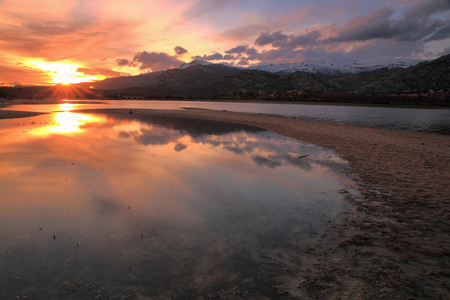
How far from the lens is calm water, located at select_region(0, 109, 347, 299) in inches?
215

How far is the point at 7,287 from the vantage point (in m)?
5.20

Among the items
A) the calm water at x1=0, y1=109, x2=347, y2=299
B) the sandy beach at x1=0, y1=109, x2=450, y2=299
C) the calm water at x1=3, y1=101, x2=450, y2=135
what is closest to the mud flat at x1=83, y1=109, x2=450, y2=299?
the sandy beach at x1=0, y1=109, x2=450, y2=299

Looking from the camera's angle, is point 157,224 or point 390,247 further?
point 157,224

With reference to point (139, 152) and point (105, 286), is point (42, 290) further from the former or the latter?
point (139, 152)

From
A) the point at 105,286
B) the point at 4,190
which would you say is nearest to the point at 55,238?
the point at 105,286

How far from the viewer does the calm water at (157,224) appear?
545 centimetres

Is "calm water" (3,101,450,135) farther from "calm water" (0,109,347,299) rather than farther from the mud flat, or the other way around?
"calm water" (0,109,347,299)

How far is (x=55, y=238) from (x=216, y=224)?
4.64 metres

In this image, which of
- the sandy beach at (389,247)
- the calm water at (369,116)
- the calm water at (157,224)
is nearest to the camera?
the sandy beach at (389,247)

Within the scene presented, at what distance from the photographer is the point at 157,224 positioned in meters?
8.06

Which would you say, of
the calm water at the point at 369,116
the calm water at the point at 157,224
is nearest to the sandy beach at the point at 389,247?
the calm water at the point at 157,224

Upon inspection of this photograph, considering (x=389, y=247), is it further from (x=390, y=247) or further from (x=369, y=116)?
(x=369, y=116)

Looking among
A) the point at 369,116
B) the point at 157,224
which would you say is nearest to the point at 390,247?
the point at 157,224

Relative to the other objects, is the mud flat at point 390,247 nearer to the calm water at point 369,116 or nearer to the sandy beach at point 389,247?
the sandy beach at point 389,247
